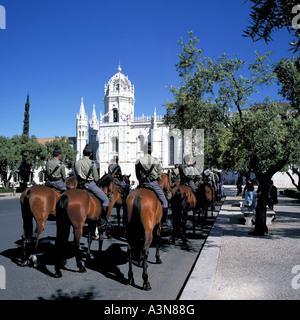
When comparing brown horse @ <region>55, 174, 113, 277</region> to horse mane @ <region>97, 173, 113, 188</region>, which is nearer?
brown horse @ <region>55, 174, 113, 277</region>

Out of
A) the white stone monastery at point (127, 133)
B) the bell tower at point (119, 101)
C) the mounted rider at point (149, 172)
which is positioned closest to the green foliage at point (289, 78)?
the mounted rider at point (149, 172)

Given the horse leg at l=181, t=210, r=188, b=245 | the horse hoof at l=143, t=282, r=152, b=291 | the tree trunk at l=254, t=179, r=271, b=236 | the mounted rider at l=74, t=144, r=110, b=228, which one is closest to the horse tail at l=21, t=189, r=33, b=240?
the mounted rider at l=74, t=144, r=110, b=228

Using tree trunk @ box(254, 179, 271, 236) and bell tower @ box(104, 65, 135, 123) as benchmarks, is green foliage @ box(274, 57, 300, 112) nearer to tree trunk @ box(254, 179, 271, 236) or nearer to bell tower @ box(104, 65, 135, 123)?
tree trunk @ box(254, 179, 271, 236)

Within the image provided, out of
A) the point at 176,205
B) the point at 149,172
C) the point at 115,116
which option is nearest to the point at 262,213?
the point at 176,205

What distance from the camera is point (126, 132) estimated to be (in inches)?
3487

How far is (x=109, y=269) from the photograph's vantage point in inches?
255

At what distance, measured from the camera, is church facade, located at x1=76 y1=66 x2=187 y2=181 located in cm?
8425

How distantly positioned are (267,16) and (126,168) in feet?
268

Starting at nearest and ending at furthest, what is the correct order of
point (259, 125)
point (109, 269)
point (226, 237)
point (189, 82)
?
point (109, 269), point (226, 237), point (259, 125), point (189, 82)

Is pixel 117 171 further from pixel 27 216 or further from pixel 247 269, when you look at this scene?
pixel 247 269

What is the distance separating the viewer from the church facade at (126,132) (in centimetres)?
8425

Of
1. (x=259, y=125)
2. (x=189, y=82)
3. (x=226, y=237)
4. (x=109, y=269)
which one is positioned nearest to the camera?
(x=109, y=269)

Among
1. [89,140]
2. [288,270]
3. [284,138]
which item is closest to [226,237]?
[288,270]
